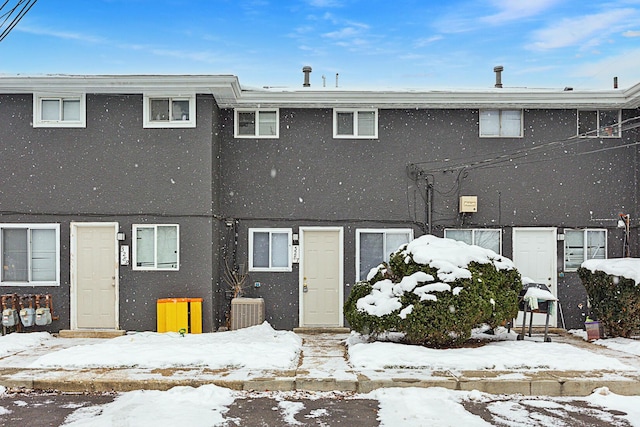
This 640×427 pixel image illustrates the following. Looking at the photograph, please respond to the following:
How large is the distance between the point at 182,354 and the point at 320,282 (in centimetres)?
464

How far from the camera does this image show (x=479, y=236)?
529 inches

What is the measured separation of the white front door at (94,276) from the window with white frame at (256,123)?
3459mm

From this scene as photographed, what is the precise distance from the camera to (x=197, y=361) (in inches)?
350

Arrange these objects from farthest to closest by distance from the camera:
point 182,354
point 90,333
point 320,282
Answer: point 320,282 < point 90,333 < point 182,354

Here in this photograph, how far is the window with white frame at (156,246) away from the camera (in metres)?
12.4

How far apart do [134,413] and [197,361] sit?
2137mm

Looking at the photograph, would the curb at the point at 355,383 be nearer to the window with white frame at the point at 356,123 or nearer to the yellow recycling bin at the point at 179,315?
the yellow recycling bin at the point at 179,315

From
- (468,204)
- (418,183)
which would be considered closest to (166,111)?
(418,183)

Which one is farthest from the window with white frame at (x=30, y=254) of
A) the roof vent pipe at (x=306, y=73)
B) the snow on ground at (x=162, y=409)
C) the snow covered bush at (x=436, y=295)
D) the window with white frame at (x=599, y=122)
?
the window with white frame at (x=599, y=122)

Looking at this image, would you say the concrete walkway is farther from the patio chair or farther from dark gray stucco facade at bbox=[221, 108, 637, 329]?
dark gray stucco facade at bbox=[221, 108, 637, 329]

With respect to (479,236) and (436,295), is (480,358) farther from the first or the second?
(479,236)

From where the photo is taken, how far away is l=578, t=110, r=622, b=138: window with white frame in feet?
44.2

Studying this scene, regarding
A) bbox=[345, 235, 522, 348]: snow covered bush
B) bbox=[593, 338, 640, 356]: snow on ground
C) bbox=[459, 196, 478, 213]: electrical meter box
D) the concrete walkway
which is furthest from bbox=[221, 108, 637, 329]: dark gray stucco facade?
the concrete walkway

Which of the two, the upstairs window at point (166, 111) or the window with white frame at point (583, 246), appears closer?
the upstairs window at point (166, 111)
